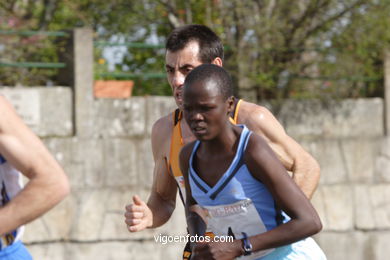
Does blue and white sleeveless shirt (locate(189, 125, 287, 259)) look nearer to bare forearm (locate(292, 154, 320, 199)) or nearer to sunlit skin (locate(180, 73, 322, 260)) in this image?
sunlit skin (locate(180, 73, 322, 260))

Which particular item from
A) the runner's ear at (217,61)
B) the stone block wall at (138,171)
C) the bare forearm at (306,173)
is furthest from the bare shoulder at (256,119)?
the stone block wall at (138,171)

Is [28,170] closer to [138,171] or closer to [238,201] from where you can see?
[238,201]

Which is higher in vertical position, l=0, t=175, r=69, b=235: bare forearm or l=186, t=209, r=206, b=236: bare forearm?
l=0, t=175, r=69, b=235: bare forearm

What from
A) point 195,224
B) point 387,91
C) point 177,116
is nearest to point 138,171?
point 387,91

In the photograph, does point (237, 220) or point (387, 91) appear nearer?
point (237, 220)

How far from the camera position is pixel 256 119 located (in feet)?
12.8

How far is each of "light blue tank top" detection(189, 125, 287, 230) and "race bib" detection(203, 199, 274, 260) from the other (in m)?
0.02

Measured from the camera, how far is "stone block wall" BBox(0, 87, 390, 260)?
300 inches

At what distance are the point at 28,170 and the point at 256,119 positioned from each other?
1204mm

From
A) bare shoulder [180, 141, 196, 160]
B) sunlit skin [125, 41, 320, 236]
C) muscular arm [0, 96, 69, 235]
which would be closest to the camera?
muscular arm [0, 96, 69, 235]

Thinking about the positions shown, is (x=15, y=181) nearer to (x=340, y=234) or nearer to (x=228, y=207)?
(x=228, y=207)

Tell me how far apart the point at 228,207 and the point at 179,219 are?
4653 millimetres

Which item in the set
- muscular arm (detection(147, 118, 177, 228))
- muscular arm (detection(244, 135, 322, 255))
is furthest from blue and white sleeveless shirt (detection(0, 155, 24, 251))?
muscular arm (detection(147, 118, 177, 228))

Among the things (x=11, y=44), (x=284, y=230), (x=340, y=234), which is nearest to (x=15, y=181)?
(x=284, y=230)
